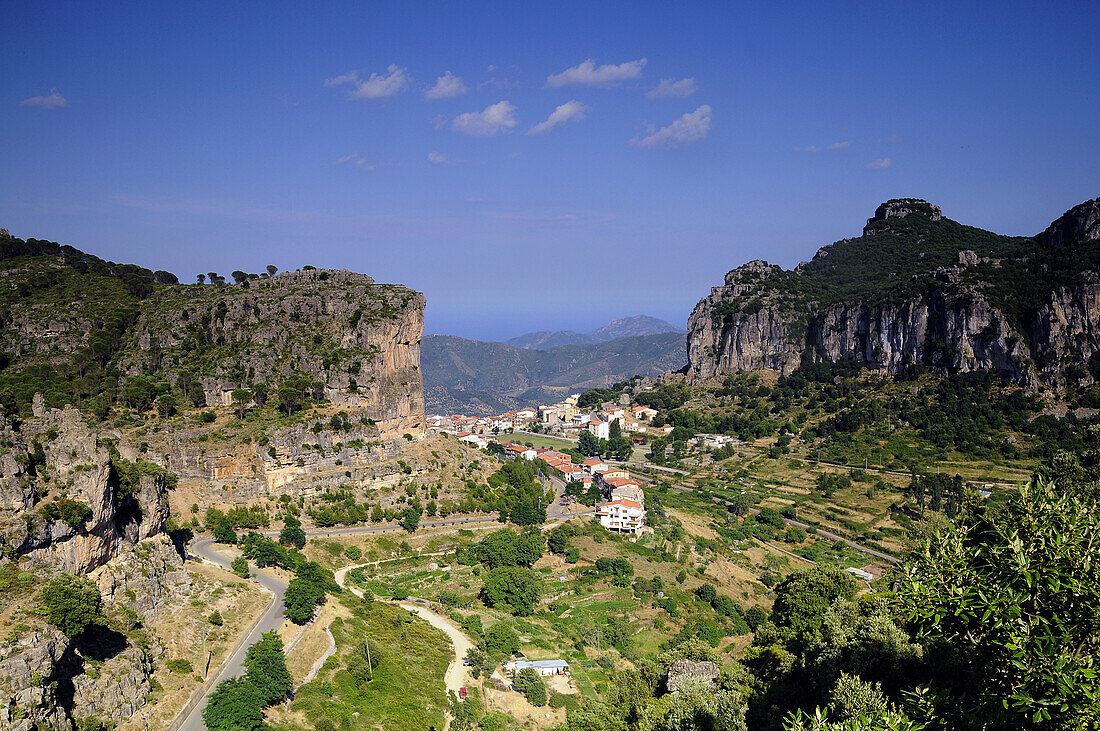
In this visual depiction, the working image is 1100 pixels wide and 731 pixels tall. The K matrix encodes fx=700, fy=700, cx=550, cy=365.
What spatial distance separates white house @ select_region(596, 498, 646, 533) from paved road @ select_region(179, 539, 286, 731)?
106ft

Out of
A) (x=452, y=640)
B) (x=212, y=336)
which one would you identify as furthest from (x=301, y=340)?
(x=452, y=640)

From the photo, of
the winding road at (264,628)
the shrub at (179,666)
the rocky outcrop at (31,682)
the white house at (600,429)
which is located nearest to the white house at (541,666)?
the winding road at (264,628)

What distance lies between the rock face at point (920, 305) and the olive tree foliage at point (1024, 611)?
10022 centimetres

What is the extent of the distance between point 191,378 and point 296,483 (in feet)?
49.0

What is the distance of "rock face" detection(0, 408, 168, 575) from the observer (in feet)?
82.4

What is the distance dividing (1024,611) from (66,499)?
30.6 metres

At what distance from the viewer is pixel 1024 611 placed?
41.2 ft

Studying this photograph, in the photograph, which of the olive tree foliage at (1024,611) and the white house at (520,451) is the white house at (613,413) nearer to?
the white house at (520,451)

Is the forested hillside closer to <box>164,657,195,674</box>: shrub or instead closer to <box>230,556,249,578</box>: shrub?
A: <box>230,556,249,578</box>: shrub

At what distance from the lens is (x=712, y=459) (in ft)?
332

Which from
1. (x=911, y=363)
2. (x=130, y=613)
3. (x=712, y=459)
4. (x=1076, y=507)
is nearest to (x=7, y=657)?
(x=130, y=613)

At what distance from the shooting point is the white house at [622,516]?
63969mm

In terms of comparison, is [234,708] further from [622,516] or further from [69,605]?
[622,516]

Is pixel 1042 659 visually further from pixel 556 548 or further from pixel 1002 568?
pixel 556 548
